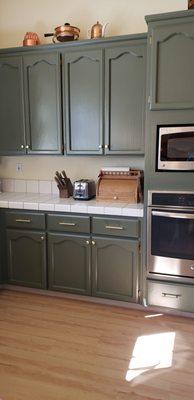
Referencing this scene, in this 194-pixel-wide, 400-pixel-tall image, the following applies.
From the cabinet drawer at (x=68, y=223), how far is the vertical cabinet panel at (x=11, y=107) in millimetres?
797

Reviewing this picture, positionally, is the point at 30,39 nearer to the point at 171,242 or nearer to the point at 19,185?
the point at 19,185

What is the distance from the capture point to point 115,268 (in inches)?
102

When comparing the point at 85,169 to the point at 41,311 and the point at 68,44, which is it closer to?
the point at 68,44

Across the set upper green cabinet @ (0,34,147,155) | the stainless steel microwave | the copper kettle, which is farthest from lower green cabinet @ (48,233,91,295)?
the copper kettle

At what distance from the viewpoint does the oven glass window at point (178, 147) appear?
2.22 m

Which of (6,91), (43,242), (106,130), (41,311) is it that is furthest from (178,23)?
(41,311)

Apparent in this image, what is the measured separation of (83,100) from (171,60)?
34.0 inches

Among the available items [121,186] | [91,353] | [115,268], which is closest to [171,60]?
[121,186]

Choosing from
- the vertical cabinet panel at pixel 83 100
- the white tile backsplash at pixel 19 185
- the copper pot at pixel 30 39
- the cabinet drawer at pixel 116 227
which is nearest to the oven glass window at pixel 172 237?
the cabinet drawer at pixel 116 227

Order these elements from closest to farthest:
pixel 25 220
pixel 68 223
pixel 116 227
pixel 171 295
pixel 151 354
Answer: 1. pixel 151 354
2. pixel 171 295
3. pixel 116 227
4. pixel 68 223
5. pixel 25 220

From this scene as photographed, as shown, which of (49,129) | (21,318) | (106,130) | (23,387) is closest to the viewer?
(23,387)

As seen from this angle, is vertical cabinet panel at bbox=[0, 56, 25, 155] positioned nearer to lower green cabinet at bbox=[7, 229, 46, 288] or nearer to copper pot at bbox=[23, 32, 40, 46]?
copper pot at bbox=[23, 32, 40, 46]

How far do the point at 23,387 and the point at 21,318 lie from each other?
0.77 meters

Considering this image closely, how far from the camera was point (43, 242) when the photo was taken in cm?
276
